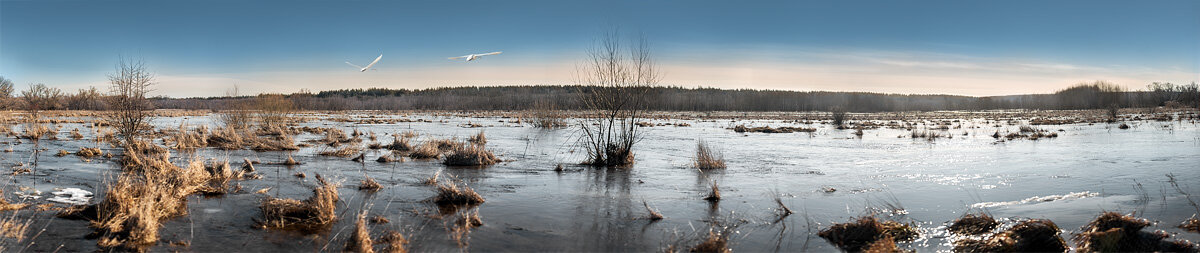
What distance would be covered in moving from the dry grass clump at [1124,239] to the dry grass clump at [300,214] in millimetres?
7249

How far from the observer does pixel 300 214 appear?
22.7 feet

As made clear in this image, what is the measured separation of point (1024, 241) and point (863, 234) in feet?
4.48

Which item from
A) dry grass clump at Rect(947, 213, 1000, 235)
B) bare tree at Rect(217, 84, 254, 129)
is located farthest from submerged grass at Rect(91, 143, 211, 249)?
bare tree at Rect(217, 84, 254, 129)

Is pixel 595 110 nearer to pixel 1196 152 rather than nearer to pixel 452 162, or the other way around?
pixel 452 162

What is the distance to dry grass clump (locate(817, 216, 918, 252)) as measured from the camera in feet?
20.0

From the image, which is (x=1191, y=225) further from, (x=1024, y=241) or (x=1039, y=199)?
(x=1039, y=199)

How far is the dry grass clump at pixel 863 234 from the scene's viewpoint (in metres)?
6.09

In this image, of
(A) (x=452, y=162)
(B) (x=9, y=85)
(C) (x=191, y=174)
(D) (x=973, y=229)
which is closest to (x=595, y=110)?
(A) (x=452, y=162)

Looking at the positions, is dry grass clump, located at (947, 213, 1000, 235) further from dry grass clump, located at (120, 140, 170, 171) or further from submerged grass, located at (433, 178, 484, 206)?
dry grass clump, located at (120, 140, 170, 171)

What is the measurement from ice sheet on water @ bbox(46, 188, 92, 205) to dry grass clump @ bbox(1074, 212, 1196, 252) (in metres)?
10.9

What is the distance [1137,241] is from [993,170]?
7.63 meters

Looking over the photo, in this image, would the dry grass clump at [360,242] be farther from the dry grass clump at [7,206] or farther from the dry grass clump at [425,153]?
the dry grass clump at [425,153]

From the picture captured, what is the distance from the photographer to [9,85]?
71.1 m

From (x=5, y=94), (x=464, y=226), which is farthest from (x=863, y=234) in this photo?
(x=5, y=94)
